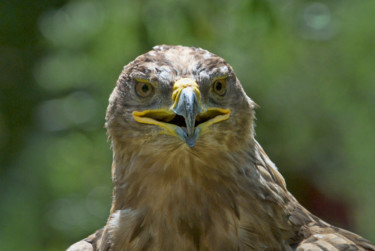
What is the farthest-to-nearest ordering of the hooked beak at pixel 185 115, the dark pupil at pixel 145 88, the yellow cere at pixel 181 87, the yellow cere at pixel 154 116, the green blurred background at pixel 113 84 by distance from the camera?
the green blurred background at pixel 113 84 < the dark pupil at pixel 145 88 < the yellow cere at pixel 154 116 < the yellow cere at pixel 181 87 < the hooked beak at pixel 185 115

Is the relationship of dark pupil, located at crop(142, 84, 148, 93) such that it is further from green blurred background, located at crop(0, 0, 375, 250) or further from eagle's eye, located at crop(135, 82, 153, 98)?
green blurred background, located at crop(0, 0, 375, 250)

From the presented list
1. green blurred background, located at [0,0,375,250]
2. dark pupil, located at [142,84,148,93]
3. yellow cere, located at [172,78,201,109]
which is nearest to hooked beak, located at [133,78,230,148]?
yellow cere, located at [172,78,201,109]

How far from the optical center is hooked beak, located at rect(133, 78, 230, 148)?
10.5 ft

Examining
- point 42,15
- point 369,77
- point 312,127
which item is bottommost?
point 312,127

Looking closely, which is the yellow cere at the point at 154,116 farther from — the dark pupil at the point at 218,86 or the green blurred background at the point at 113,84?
the green blurred background at the point at 113,84

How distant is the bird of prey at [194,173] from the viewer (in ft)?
11.5

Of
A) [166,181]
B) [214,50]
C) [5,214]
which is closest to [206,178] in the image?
[166,181]

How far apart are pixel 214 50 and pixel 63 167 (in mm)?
1713

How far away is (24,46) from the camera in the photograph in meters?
7.02

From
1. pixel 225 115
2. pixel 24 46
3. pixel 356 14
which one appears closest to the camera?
pixel 225 115

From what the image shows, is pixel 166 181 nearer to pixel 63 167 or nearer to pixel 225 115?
pixel 225 115

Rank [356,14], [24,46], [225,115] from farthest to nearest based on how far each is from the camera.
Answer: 1. [24,46]
2. [356,14]
3. [225,115]

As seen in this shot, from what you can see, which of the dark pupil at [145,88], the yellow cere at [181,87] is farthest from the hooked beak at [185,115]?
the dark pupil at [145,88]

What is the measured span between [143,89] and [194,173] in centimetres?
46
